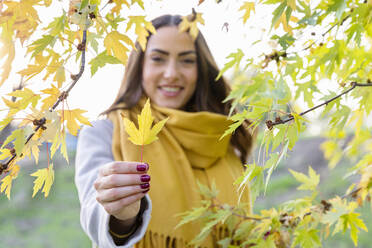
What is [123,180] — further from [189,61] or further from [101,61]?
[189,61]

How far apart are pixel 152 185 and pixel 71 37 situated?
706 mm

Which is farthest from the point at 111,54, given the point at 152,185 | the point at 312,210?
the point at 152,185

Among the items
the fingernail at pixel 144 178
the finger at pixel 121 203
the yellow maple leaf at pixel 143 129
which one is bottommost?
the finger at pixel 121 203

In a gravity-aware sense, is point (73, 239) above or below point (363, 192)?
below

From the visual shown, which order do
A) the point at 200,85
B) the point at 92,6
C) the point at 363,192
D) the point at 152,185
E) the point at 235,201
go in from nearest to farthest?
1. the point at 92,6
2. the point at 363,192
3. the point at 152,185
4. the point at 235,201
5. the point at 200,85

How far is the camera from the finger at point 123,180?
591 millimetres

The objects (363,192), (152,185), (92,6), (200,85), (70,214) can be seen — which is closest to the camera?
(92,6)

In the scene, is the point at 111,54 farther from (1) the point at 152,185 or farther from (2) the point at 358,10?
(1) the point at 152,185

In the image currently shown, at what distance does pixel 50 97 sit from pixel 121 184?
19 cm

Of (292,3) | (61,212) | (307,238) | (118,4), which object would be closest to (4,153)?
(118,4)

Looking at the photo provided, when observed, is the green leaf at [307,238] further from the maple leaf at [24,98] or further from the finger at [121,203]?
the maple leaf at [24,98]

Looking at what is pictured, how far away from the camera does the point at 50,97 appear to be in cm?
52

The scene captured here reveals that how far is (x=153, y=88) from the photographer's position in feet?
4.12

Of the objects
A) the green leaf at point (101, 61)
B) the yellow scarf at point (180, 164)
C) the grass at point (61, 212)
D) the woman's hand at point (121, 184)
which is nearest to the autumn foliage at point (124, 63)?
the green leaf at point (101, 61)
